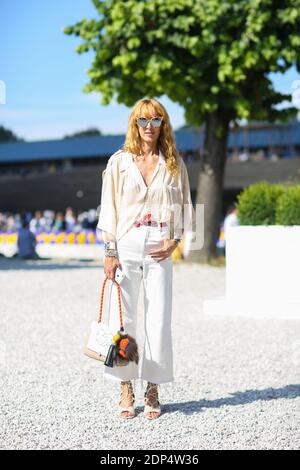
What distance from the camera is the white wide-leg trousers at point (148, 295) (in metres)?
4.57

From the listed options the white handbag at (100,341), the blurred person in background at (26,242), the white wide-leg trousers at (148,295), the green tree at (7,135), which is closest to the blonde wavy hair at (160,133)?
the white wide-leg trousers at (148,295)

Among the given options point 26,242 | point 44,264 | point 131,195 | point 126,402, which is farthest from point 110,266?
point 26,242

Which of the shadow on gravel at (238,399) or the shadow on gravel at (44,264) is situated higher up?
the shadow on gravel at (238,399)

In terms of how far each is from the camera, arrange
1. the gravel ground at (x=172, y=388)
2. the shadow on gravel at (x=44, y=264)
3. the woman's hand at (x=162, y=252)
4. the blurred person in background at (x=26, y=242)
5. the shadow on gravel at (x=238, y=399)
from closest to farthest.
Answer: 1. the gravel ground at (x=172, y=388)
2. the woman's hand at (x=162, y=252)
3. the shadow on gravel at (x=238, y=399)
4. the shadow on gravel at (x=44, y=264)
5. the blurred person in background at (x=26, y=242)

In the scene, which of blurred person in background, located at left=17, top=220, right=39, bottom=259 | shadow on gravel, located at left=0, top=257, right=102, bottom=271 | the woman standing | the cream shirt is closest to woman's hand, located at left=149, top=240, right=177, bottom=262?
the woman standing

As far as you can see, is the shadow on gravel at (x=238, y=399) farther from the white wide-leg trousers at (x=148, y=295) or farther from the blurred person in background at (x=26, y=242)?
the blurred person in background at (x=26, y=242)

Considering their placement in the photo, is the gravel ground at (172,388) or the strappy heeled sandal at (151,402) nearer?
the gravel ground at (172,388)

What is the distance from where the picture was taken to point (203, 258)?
17.1 m

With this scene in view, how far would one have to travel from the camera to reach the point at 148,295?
15.1 ft

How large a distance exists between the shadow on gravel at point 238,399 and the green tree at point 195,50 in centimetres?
1010

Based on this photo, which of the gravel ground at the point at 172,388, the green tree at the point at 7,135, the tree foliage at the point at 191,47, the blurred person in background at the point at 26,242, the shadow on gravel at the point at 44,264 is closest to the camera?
the gravel ground at the point at 172,388

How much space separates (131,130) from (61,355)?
2831 mm

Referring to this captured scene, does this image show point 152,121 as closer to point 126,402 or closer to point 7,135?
point 126,402

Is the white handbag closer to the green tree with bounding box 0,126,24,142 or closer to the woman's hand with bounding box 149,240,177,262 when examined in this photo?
the woman's hand with bounding box 149,240,177,262
